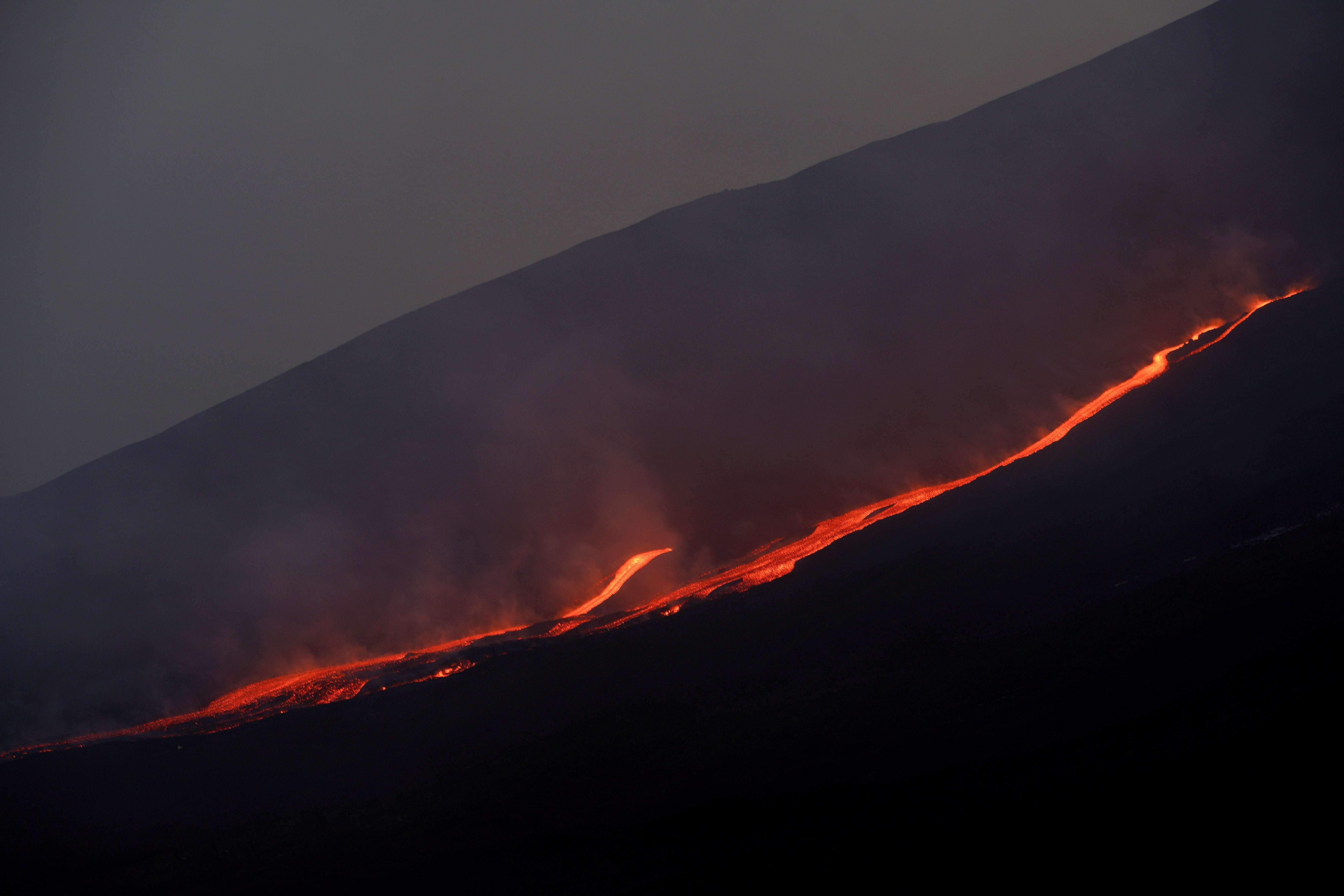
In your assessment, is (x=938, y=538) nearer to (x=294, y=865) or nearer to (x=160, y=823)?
(x=294, y=865)

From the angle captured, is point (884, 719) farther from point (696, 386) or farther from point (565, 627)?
point (696, 386)

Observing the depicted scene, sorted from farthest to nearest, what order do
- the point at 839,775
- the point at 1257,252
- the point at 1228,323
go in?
1. the point at 1257,252
2. the point at 1228,323
3. the point at 839,775

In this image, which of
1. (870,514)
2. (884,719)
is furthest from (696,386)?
(884,719)

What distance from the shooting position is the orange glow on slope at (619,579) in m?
11.5

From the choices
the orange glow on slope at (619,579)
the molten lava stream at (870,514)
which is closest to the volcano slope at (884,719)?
the molten lava stream at (870,514)

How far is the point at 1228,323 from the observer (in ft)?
41.1

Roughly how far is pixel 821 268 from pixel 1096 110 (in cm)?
717

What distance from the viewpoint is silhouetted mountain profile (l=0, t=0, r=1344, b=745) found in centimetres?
1280

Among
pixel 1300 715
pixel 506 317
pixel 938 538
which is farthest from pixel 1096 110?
pixel 1300 715

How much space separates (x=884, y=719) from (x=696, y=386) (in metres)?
10.9

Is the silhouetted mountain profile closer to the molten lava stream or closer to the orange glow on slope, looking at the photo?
the orange glow on slope

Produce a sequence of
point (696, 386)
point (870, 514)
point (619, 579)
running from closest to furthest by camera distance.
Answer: point (870, 514) → point (619, 579) → point (696, 386)

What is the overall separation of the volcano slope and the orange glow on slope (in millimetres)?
2069

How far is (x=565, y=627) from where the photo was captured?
10.4 meters
